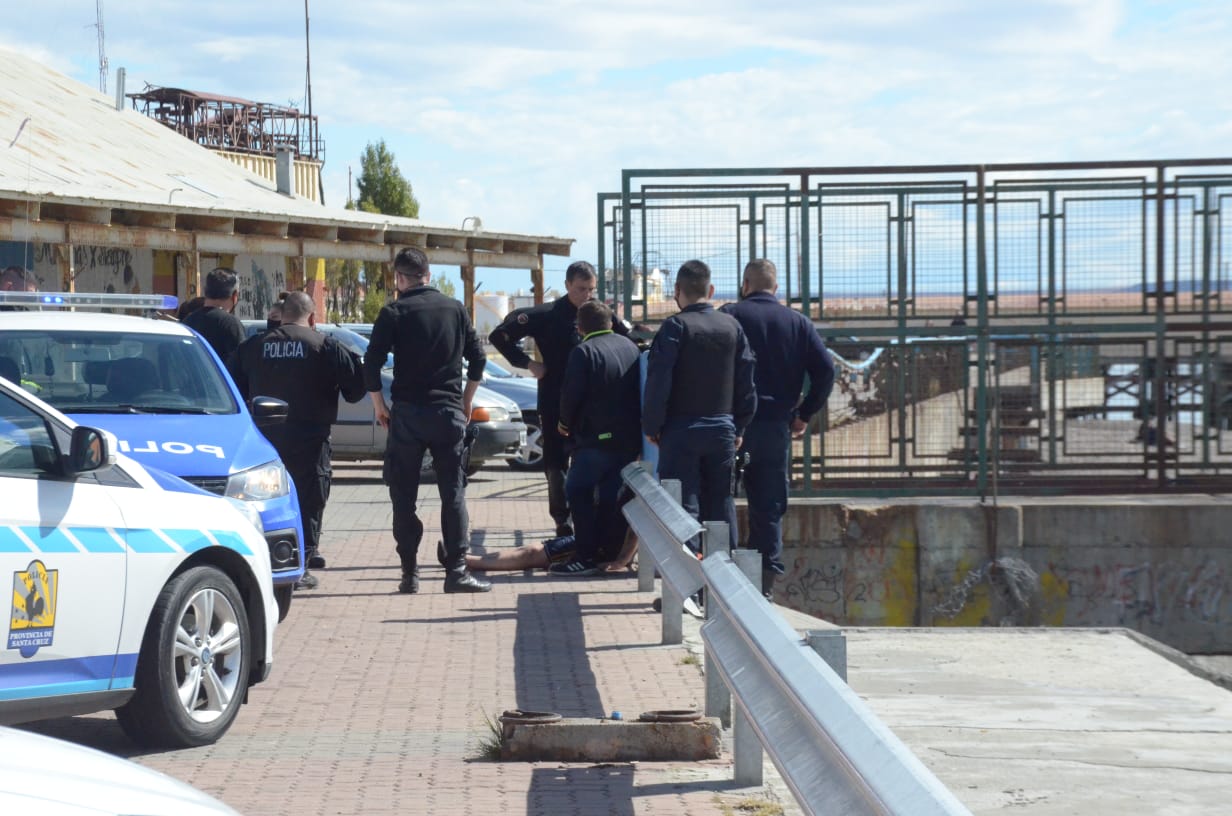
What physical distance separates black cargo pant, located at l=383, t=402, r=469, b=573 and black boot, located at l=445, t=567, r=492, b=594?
0.04 meters

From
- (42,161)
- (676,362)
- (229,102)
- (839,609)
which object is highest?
(229,102)

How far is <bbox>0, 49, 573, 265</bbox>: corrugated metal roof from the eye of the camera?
934 inches

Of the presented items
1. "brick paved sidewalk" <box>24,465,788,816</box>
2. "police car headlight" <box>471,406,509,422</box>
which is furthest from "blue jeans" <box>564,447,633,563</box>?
"police car headlight" <box>471,406,509,422</box>

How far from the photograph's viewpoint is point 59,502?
5.88 metres

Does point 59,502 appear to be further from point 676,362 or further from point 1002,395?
point 1002,395

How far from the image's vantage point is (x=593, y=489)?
11.0 m

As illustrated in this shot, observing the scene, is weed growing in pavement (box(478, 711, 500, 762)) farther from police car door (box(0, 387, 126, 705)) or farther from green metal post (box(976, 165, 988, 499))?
green metal post (box(976, 165, 988, 499))

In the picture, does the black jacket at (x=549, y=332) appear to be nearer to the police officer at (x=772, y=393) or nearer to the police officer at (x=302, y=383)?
the police officer at (x=302, y=383)

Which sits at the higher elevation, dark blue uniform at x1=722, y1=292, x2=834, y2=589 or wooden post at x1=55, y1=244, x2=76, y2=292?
wooden post at x1=55, y1=244, x2=76, y2=292

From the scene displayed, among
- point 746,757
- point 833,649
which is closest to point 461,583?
point 746,757

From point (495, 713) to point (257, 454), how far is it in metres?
2.60

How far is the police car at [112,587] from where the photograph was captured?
5707 mm

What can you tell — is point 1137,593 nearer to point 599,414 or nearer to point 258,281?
point 599,414

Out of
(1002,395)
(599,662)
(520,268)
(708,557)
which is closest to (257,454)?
(599,662)
